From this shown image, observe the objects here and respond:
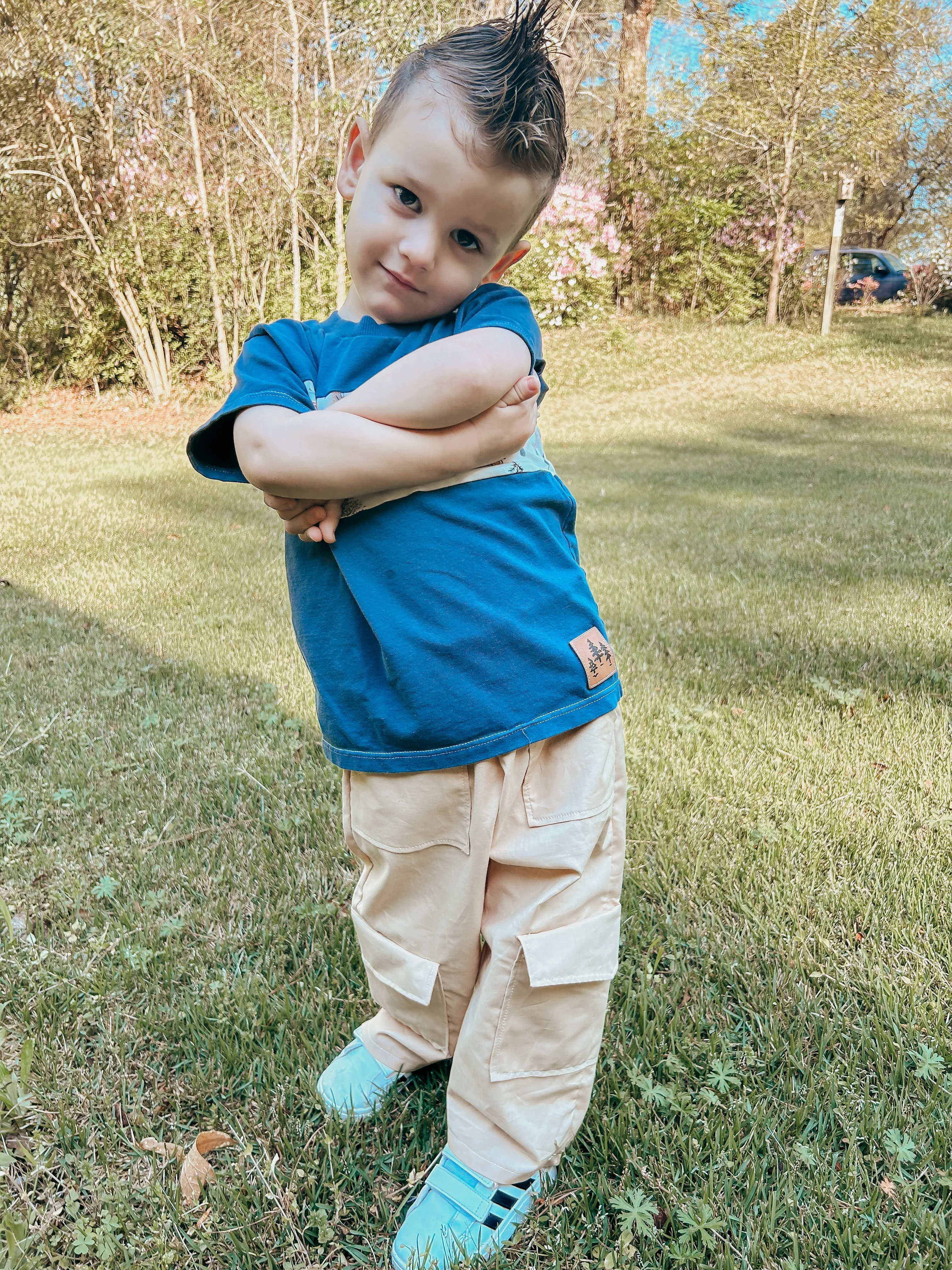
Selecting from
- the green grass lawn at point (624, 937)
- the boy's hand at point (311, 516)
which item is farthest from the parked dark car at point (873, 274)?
the boy's hand at point (311, 516)

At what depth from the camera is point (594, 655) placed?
1379mm

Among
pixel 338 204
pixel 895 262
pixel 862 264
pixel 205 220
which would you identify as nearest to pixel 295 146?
pixel 338 204

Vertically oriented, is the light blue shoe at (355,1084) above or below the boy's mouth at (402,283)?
below

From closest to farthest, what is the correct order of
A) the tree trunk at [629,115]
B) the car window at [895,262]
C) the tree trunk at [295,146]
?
the tree trunk at [295,146]
the tree trunk at [629,115]
the car window at [895,262]

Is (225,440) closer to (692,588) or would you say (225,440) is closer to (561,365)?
(692,588)

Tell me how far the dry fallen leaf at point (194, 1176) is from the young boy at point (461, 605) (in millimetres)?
321

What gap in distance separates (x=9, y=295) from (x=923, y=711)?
43.8 feet

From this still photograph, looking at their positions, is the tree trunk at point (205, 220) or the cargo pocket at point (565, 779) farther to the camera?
the tree trunk at point (205, 220)

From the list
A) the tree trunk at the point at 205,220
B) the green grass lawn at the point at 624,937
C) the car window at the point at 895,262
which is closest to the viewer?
the green grass lawn at the point at 624,937

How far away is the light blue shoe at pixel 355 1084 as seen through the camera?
Result: 1.61m

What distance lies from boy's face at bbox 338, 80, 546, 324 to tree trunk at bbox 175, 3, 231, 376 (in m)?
11.0

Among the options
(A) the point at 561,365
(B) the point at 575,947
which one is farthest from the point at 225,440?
(A) the point at 561,365

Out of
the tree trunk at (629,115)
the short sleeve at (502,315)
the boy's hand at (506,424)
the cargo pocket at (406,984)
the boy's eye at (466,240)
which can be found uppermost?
the tree trunk at (629,115)

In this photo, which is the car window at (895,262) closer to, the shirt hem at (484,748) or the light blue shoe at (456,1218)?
the shirt hem at (484,748)
